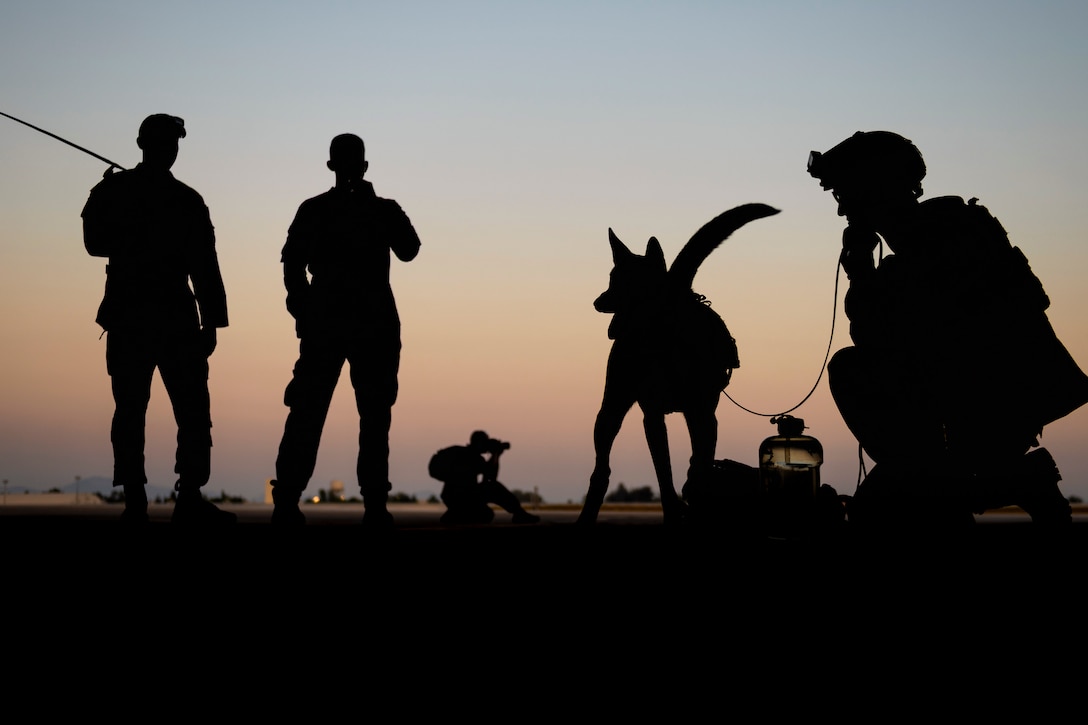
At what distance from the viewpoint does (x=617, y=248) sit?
315 inches

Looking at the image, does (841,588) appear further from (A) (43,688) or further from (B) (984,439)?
(A) (43,688)

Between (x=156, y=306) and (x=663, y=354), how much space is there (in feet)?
11.3

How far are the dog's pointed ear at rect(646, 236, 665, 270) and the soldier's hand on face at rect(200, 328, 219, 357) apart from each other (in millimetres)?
3161

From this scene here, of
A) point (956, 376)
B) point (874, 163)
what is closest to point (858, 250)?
point (874, 163)

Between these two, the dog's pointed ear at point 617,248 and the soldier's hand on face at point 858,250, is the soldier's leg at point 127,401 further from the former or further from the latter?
the soldier's hand on face at point 858,250

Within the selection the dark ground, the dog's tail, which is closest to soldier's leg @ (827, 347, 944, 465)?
the dark ground

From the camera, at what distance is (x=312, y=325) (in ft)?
20.9

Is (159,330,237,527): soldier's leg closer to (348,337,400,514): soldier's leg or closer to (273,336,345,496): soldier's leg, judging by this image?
(273,336,345,496): soldier's leg

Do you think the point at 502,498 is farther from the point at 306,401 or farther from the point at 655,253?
the point at 306,401

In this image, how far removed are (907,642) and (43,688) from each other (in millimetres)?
1911

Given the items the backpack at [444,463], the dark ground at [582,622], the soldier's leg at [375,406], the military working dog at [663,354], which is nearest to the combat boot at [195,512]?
the soldier's leg at [375,406]

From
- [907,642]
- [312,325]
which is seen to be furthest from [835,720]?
[312,325]

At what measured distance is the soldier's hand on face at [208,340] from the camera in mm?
6668

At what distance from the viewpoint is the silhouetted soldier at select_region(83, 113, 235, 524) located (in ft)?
21.2
